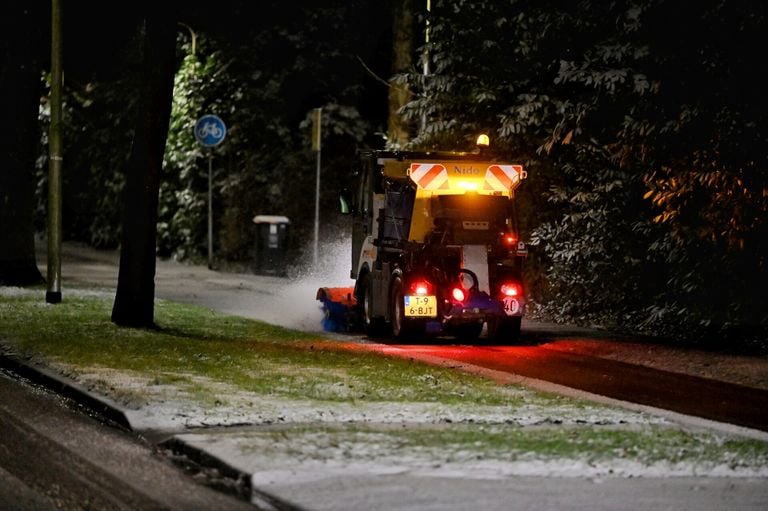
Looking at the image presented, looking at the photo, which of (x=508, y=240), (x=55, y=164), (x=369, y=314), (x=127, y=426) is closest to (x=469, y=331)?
(x=369, y=314)

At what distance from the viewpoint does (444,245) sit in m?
18.3

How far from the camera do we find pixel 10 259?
27359 mm

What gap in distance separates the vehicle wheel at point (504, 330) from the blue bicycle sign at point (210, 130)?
50.0ft

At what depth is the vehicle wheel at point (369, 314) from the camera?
19734 millimetres

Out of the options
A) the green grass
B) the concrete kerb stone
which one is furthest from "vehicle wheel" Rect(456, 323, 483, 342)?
the concrete kerb stone

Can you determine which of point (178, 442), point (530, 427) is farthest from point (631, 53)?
point (178, 442)

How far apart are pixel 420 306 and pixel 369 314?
1639 millimetres

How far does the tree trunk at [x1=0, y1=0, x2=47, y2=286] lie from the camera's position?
27625mm

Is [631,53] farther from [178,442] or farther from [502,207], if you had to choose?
[178,442]

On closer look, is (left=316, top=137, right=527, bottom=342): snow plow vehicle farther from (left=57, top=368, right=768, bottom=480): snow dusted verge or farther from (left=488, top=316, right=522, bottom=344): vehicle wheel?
(left=57, top=368, right=768, bottom=480): snow dusted verge

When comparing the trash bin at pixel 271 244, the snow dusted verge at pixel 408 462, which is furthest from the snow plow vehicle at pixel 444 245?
the trash bin at pixel 271 244

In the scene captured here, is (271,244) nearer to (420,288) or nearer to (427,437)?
(420,288)

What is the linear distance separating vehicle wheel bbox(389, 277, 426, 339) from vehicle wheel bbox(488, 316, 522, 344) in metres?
0.96

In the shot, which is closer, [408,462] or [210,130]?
[408,462]
